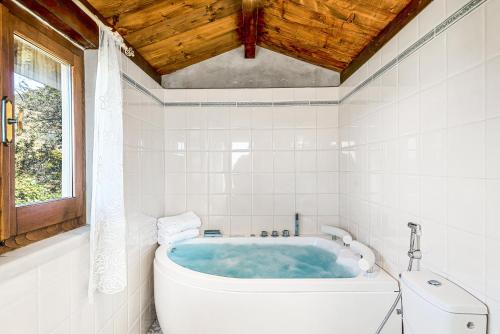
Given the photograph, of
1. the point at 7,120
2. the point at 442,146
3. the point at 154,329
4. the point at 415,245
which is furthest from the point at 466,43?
the point at 154,329

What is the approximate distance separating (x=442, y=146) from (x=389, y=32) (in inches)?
36.5

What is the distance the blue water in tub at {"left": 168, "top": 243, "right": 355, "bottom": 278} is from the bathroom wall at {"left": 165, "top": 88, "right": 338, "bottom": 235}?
27 cm

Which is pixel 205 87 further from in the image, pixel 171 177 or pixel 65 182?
pixel 65 182

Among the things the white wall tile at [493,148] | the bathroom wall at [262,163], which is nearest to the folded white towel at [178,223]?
the bathroom wall at [262,163]

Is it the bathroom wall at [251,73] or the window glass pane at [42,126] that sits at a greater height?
the bathroom wall at [251,73]

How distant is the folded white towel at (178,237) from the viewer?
99.0 inches

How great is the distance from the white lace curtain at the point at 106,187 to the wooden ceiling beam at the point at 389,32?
1.68 m

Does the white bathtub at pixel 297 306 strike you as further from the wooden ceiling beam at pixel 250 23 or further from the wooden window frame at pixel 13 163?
the wooden ceiling beam at pixel 250 23

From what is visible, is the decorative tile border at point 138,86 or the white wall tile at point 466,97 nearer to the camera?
the white wall tile at point 466,97

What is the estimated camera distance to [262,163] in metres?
2.95

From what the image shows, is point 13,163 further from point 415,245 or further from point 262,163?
point 262,163

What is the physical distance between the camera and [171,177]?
2.94 m

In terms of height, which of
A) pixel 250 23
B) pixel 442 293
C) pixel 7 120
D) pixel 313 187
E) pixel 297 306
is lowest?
pixel 297 306

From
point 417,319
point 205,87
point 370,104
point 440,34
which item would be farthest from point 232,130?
point 417,319
